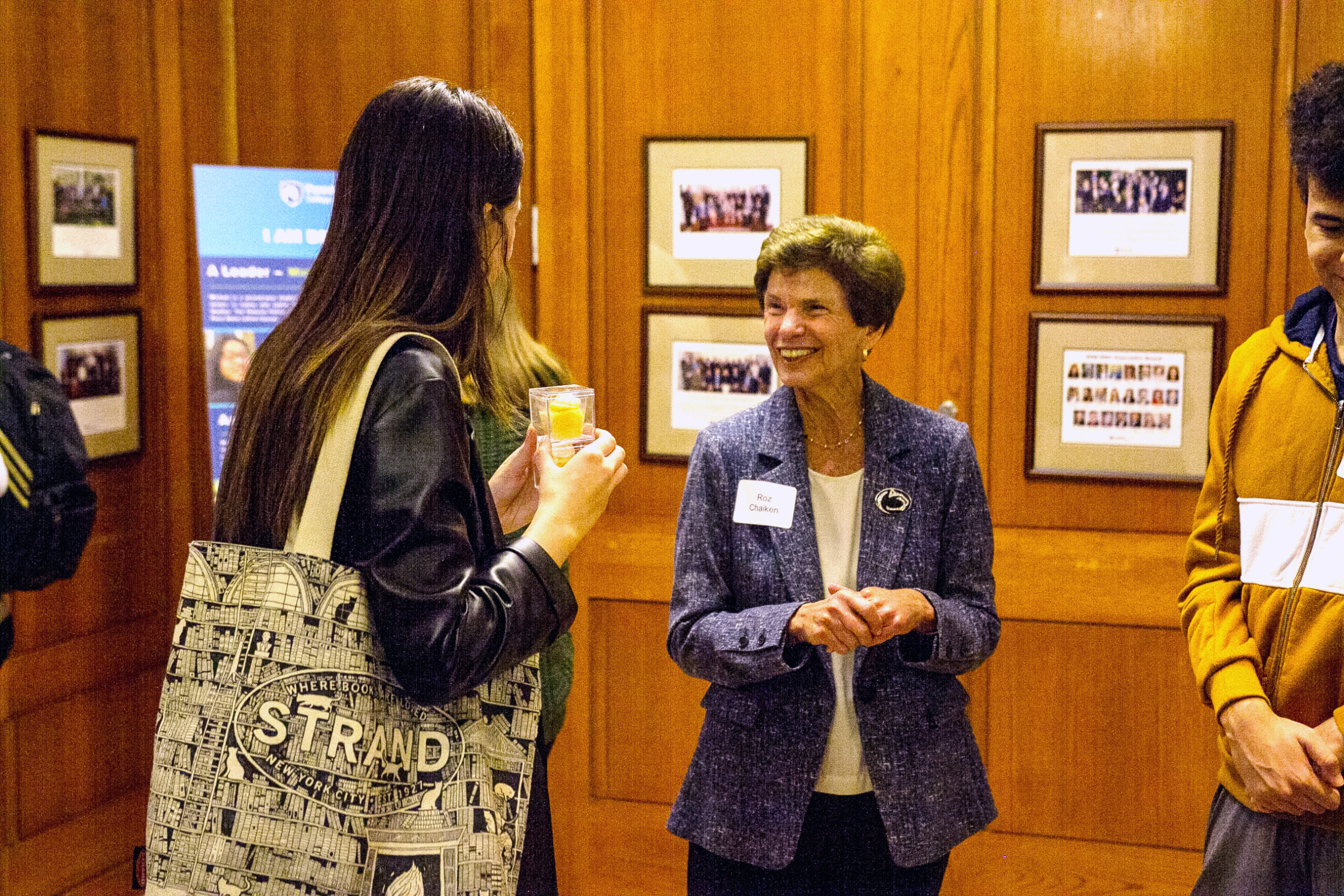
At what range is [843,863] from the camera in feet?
7.08

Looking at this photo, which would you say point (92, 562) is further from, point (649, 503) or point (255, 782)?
point (255, 782)

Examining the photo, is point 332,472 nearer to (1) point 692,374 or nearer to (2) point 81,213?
(1) point 692,374

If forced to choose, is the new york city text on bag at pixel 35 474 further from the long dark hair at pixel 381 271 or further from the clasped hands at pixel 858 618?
the clasped hands at pixel 858 618

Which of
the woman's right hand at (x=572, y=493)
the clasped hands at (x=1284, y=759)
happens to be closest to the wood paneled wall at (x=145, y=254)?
the woman's right hand at (x=572, y=493)

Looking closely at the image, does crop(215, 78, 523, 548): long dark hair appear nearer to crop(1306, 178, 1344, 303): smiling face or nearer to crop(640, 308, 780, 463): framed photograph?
crop(1306, 178, 1344, 303): smiling face

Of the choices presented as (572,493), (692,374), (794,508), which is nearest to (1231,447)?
(794,508)

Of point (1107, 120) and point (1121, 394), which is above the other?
point (1107, 120)

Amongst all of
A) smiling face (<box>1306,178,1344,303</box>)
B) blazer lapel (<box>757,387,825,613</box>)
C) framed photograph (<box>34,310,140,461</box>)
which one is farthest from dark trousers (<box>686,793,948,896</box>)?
framed photograph (<box>34,310,140,461</box>)

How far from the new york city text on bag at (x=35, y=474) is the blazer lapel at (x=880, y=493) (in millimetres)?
1316

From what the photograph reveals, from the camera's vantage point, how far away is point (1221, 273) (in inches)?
129

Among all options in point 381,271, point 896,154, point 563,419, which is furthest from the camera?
point 896,154

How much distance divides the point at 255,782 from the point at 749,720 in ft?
3.09

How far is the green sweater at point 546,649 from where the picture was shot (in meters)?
2.35

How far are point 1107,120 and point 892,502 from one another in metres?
1.65
